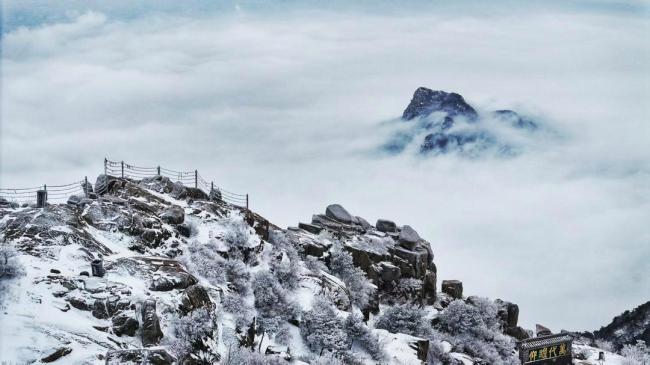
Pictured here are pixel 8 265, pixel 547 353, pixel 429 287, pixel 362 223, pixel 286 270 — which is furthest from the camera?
pixel 362 223

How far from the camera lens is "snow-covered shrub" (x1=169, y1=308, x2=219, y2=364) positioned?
3919 centimetres

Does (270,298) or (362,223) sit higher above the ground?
(362,223)

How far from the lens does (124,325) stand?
125 feet

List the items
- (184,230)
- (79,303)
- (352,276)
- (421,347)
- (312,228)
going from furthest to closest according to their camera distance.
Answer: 1. (312,228)
2. (352,276)
3. (421,347)
4. (184,230)
5. (79,303)

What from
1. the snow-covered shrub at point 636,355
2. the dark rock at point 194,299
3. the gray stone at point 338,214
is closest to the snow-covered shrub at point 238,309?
the dark rock at point 194,299

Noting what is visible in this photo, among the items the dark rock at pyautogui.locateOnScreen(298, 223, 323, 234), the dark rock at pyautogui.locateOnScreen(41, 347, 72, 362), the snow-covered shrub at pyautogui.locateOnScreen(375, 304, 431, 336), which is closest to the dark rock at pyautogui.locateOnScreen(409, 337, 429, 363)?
the snow-covered shrub at pyautogui.locateOnScreen(375, 304, 431, 336)

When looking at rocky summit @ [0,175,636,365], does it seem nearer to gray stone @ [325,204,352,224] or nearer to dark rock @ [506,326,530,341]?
dark rock @ [506,326,530,341]

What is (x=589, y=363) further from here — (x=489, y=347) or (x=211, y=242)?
(x=211, y=242)

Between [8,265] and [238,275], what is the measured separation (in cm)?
1739

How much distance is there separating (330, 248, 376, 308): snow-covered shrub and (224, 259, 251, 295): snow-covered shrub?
1387 cm

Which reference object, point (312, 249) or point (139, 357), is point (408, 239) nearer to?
point (312, 249)

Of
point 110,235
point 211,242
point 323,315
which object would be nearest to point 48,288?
point 110,235

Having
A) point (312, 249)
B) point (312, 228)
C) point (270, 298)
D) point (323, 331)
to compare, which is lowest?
point (323, 331)

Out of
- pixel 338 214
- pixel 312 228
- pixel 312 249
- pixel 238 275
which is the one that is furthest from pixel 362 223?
pixel 238 275
